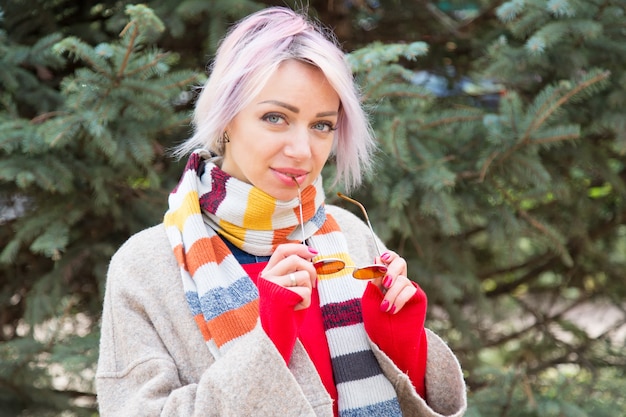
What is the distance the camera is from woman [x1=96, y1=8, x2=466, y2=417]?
1428 mm

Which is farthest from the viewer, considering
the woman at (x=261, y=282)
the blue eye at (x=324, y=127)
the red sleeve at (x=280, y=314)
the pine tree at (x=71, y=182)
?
the pine tree at (x=71, y=182)

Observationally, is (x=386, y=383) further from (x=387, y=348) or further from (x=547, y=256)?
(x=547, y=256)

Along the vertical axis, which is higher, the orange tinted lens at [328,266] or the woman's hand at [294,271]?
the woman's hand at [294,271]

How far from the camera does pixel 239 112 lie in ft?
4.99

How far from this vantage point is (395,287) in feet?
4.76

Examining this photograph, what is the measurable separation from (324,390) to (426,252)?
1.34 metres

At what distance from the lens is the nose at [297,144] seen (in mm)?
1492

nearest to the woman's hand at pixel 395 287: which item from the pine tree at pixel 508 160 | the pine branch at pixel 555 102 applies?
the pine tree at pixel 508 160

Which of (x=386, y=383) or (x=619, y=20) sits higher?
(x=619, y=20)

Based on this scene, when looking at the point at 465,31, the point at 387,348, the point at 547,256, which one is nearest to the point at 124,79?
the point at 387,348

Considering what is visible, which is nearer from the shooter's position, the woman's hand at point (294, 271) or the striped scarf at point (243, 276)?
the woman's hand at point (294, 271)

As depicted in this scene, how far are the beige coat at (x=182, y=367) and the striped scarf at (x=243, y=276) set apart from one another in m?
0.04

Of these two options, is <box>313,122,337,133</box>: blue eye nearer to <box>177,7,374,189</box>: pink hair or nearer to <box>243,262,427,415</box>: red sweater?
<box>177,7,374,189</box>: pink hair

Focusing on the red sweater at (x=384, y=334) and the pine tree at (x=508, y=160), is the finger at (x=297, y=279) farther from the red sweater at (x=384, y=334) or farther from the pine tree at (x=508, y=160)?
the pine tree at (x=508, y=160)
